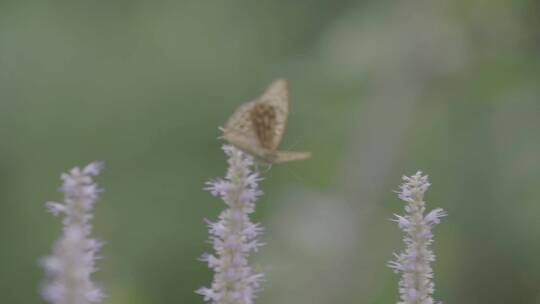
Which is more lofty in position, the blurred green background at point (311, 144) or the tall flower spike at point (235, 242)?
the blurred green background at point (311, 144)

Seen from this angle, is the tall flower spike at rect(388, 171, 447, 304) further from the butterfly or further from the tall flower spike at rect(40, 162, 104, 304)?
the tall flower spike at rect(40, 162, 104, 304)

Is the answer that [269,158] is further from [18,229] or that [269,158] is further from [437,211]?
[18,229]

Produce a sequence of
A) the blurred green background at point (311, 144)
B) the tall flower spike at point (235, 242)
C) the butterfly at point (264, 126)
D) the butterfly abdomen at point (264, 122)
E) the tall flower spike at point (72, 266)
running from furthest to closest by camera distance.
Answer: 1. the blurred green background at point (311, 144)
2. the butterfly abdomen at point (264, 122)
3. the butterfly at point (264, 126)
4. the tall flower spike at point (235, 242)
5. the tall flower spike at point (72, 266)

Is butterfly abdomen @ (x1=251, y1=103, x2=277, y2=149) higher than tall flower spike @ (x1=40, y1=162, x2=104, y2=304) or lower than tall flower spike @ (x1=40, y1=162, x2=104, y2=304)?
higher

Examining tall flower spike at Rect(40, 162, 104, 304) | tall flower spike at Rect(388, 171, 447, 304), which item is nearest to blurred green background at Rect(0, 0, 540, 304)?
tall flower spike at Rect(388, 171, 447, 304)

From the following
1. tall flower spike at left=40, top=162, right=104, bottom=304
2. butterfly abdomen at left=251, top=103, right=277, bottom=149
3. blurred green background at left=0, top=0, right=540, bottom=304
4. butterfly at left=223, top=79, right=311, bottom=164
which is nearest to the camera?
tall flower spike at left=40, top=162, right=104, bottom=304

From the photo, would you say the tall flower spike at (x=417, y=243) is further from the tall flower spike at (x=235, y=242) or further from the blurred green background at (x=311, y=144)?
the blurred green background at (x=311, y=144)

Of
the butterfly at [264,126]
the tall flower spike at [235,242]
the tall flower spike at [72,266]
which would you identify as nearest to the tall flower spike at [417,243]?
the tall flower spike at [235,242]
